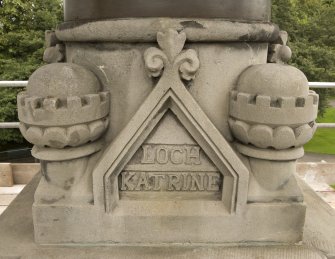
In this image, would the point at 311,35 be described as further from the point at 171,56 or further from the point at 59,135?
the point at 59,135

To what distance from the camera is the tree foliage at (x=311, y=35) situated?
486 inches

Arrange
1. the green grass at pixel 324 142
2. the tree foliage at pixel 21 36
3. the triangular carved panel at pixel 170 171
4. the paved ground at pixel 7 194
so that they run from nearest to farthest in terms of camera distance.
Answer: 1. the triangular carved panel at pixel 170 171
2. the paved ground at pixel 7 194
3. the tree foliage at pixel 21 36
4. the green grass at pixel 324 142

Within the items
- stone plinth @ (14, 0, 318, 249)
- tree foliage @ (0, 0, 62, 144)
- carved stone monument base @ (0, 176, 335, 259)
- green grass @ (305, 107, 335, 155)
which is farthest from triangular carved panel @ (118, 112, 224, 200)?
green grass @ (305, 107, 335, 155)

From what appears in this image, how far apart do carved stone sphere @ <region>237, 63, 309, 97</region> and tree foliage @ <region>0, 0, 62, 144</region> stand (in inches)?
396

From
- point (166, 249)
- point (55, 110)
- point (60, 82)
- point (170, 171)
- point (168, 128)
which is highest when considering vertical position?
point (60, 82)

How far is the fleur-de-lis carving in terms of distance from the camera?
1773 millimetres

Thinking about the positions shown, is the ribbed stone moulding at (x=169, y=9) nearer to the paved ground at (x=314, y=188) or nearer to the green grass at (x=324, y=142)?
the paved ground at (x=314, y=188)

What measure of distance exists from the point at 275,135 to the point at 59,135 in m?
1.03

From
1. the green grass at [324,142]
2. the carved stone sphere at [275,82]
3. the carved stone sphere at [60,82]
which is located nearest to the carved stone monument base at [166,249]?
the carved stone sphere at [60,82]

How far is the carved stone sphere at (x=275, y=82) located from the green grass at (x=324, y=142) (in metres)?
14.4

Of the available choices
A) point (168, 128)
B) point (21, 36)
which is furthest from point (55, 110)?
point (21, 36)

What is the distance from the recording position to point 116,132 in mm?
1993

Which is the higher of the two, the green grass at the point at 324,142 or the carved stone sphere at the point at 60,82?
the carved stone sphere at the point at 60,82

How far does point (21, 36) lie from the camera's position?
1211 cm
